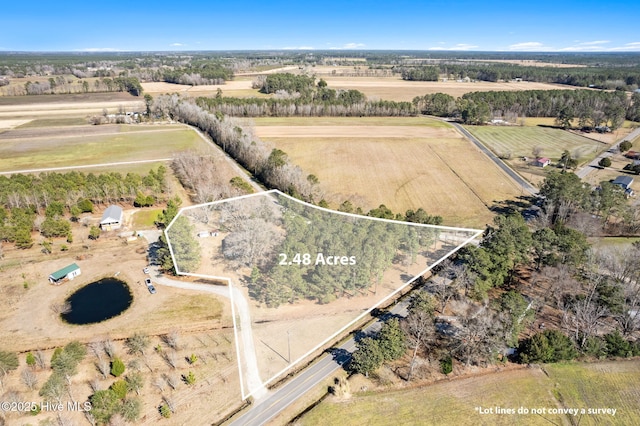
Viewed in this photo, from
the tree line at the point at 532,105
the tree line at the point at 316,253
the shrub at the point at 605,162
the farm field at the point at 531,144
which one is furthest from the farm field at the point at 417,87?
the tree line at the point at 316,253

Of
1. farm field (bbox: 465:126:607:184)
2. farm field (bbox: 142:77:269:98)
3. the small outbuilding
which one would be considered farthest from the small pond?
farm field (bbox: 142:77:269:98)

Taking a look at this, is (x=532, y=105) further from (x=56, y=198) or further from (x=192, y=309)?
(x=56, y=198)

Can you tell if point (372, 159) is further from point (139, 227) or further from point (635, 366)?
point (635, 366)

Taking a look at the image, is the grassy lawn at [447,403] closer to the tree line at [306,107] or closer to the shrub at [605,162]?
the shrub at [605,162]

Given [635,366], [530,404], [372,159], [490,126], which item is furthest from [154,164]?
[490,126]

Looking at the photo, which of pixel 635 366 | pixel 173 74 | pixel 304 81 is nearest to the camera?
pixel 635 366

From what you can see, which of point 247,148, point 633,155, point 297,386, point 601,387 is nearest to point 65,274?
point 297,386
